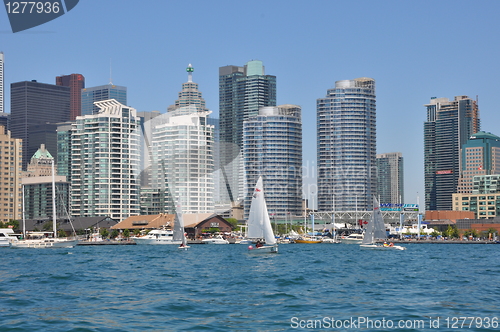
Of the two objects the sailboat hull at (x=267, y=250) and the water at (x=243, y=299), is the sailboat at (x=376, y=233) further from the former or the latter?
the water at (x=243, y=299)

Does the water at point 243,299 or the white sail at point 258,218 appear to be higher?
the white sail at point 258,218

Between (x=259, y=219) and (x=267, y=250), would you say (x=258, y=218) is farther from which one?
(x=267, y=250)

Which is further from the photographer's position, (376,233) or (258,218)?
(376,233)

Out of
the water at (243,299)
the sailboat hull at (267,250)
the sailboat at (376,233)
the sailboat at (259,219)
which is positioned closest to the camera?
the water at (243,299)

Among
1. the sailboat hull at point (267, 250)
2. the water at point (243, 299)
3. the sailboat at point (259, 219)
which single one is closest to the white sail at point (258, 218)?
the sailboat at point (259, 219)

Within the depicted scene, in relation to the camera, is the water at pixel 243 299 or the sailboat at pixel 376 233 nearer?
the water at pixel 243 299

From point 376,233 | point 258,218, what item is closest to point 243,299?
point 258,218

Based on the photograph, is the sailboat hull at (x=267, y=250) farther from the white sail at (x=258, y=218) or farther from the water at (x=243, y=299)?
the water at (x=243, y=299)

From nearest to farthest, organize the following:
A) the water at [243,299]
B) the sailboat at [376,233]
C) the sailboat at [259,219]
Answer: the water at [243,299] → the sailboat at [259,219] → the sailboat at [376,233]

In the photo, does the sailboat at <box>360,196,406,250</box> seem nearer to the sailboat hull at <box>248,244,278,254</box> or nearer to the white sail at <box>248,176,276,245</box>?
the sailboat hull at <box>248,244,278,254</box>

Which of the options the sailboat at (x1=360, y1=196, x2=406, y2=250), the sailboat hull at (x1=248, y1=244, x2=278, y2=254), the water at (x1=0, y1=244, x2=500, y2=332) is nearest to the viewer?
the water at (x1=0, y1=244, x2=500, y2=332)

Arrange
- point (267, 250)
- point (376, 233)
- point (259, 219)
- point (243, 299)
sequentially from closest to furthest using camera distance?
point (243, 299), point (259, 219), point (267, 250), point (376, 233)

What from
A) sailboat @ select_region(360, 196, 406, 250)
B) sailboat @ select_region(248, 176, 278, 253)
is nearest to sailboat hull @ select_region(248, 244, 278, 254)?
sailboat @ select_region(248, 176, 278, 253)

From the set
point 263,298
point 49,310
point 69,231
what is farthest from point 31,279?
point 69,231
